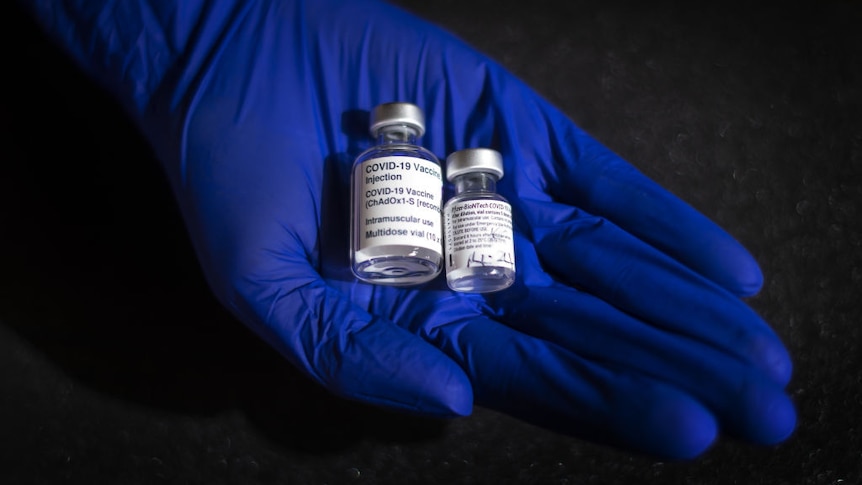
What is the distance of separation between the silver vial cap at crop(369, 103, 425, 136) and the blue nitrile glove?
112mm

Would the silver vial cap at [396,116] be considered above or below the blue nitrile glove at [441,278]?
above

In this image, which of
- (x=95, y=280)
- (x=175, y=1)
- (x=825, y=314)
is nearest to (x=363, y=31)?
(x=175, y=1)

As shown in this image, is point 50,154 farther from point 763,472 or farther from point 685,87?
point 763,472

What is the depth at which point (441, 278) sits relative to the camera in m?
1.12

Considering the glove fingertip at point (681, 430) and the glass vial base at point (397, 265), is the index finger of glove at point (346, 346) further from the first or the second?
the glove fingertip at point (681, 430)

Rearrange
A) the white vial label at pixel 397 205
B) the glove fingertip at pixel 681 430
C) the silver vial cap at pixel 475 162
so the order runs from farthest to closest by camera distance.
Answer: the silver vial cap at pixel 475 162 < the white vial label at pixel 397 205 < the glove fingertip at pixel 681 430

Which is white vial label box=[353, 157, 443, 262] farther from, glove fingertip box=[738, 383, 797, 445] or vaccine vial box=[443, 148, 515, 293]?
glove fingertip box=[738, 383, 797, 445]

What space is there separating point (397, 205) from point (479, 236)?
14 centimetres

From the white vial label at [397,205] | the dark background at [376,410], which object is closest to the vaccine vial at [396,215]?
the white vial label at [397,205]

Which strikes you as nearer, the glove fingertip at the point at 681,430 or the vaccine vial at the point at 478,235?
the glove fingertip at the point at 681,430

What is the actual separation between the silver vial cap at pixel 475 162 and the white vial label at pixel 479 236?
0.08 m

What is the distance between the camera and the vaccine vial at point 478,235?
103cm

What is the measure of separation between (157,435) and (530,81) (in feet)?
3.50

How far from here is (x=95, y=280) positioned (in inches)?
48.9
